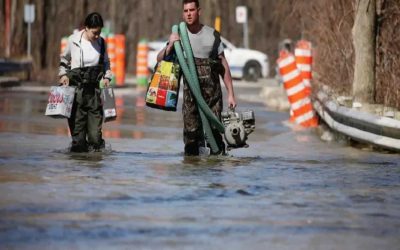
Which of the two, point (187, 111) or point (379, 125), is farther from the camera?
point (379, 125)

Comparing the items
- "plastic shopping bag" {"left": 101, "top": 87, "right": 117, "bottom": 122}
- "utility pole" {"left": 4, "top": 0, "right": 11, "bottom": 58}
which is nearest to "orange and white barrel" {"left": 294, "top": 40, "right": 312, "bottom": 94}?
"plastic shopping bag" {"left": 101, "top": 87, "right": 117, "bottom": 122}

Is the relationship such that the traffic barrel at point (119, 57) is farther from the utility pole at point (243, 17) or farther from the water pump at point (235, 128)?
the water pump at point (235, 128)

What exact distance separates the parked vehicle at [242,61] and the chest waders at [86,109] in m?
37.8

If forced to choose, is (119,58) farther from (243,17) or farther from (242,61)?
(243,17)

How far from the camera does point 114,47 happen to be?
145 feet

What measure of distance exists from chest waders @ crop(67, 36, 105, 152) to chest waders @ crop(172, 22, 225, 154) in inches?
54.2

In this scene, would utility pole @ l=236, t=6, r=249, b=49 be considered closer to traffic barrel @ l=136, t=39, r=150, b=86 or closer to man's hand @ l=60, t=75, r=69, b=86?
traffic barrel @ l=136, t=39, r=150, b=86

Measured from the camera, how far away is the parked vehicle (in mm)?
55281

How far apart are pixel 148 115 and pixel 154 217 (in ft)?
56.3

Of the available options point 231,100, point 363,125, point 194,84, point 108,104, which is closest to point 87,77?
point 108,104

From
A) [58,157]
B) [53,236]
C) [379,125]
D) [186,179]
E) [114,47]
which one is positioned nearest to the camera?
[53,236]

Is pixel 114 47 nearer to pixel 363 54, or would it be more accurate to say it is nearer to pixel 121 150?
pixel 363 54

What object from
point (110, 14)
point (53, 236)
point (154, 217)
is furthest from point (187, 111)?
point (110, 14)

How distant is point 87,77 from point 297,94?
29.2 feet
